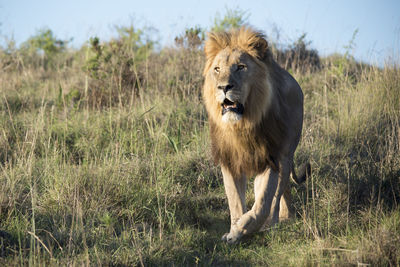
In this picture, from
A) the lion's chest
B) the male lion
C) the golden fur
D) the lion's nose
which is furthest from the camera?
the lion's chest

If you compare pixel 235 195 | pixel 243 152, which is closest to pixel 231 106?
pixel 243 152

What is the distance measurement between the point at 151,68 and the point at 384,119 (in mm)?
4461

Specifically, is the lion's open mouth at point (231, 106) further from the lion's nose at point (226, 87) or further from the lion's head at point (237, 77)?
the lion's nose at point (226, 87)

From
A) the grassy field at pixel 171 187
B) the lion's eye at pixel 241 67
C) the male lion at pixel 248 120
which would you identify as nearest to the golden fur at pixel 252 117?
the male lion at pixel 248 120

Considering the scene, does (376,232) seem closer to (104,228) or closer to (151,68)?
(104,228)

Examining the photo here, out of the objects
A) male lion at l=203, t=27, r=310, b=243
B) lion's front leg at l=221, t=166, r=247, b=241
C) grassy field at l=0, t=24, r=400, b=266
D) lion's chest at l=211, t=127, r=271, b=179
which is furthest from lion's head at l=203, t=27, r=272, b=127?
grassy field at l=0, t=24, r=400, b=266

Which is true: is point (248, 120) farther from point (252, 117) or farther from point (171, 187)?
point (171, 187)

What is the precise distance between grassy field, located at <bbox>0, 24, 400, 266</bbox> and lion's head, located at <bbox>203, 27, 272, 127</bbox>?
0.91 m

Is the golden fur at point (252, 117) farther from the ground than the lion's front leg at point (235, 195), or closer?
farther from the ground

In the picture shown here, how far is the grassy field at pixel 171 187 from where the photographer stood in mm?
3125

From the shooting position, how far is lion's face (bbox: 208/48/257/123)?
3127 mm

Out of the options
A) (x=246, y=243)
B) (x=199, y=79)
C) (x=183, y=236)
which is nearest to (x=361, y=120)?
(x=199, y=79)

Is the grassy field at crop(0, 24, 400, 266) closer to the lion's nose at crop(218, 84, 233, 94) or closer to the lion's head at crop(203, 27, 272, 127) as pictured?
the lion's head at crop(203, 27, 272, 127)

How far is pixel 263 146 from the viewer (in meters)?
3.51
